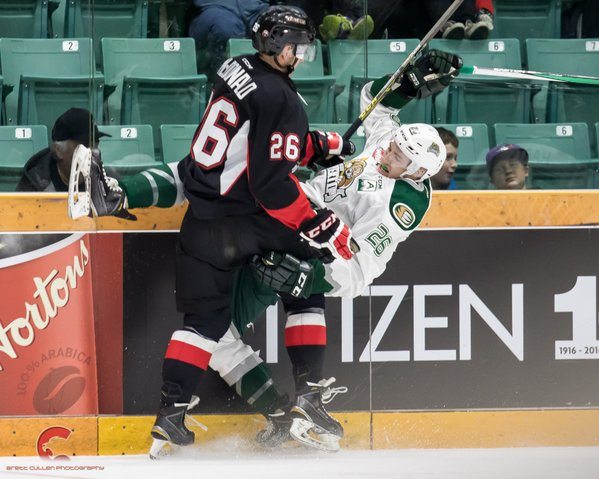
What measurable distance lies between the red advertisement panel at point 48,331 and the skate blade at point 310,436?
757 mm

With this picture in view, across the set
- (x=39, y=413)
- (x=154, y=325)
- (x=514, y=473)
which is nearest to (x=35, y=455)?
(x=39, y=413)

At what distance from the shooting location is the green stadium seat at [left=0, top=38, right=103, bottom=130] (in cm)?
434

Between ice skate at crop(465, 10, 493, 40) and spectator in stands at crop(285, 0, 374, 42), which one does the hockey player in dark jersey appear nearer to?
spectator in stands at crop(285, 0, 374, 42)

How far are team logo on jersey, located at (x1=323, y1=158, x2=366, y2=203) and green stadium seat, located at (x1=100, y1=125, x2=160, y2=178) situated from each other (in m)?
0.62

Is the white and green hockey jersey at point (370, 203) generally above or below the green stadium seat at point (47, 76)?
below

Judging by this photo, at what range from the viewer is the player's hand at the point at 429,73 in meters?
4.26

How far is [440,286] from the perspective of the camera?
4.56m

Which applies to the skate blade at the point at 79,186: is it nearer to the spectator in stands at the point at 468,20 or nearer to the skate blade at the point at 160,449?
the skate blade at the point at 160,449

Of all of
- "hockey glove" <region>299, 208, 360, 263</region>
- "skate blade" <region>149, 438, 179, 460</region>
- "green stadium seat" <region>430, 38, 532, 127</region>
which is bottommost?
"skate blade" <region>149, 438, 179, 460</region>

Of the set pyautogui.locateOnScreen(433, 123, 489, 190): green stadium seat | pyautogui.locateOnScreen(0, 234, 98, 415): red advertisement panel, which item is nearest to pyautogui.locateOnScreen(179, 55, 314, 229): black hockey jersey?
pyautogui.locateOnScreen(0, 234, 98, 415): red advertisement panel

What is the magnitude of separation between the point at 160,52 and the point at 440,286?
1.34 meters

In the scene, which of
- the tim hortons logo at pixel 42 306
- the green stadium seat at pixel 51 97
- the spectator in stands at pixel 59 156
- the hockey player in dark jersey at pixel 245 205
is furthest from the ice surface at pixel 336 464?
the green stadium seat at pixel 51 97

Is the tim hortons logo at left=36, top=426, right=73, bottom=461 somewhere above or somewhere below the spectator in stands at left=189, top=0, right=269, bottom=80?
below

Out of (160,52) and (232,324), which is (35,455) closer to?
(232,324)
